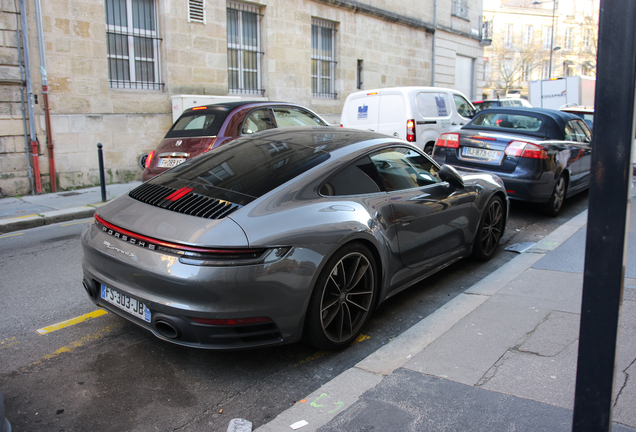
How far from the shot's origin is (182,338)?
2.92 m

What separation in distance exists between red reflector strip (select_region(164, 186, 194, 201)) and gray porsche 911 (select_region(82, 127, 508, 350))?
0.05 feet

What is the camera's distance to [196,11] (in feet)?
41.4

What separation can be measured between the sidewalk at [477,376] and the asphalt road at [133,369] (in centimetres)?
27

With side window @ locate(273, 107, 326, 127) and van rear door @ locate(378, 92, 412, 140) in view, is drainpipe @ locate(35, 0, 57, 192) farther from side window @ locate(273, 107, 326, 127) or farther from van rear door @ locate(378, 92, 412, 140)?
van rear door @ locate(378, 92, 412, 140)

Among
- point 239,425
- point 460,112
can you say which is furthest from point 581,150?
point 239,425

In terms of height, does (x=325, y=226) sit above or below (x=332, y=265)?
above

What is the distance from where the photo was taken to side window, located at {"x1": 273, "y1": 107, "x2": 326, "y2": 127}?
877 cm

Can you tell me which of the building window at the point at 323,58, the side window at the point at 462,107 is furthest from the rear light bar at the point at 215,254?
the building window at the point at 323,58

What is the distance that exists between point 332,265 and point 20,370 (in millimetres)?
2037

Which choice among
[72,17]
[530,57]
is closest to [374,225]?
[72,17]

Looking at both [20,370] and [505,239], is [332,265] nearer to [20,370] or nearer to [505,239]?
[20,370]

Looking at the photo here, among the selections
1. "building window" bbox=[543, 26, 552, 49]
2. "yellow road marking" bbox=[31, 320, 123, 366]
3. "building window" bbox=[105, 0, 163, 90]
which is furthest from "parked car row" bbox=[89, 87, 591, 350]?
"building window" bbox=[543, 26, 552, 49]

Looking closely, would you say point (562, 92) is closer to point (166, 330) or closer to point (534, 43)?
point (166, 330)

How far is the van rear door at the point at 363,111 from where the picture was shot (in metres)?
11.0
